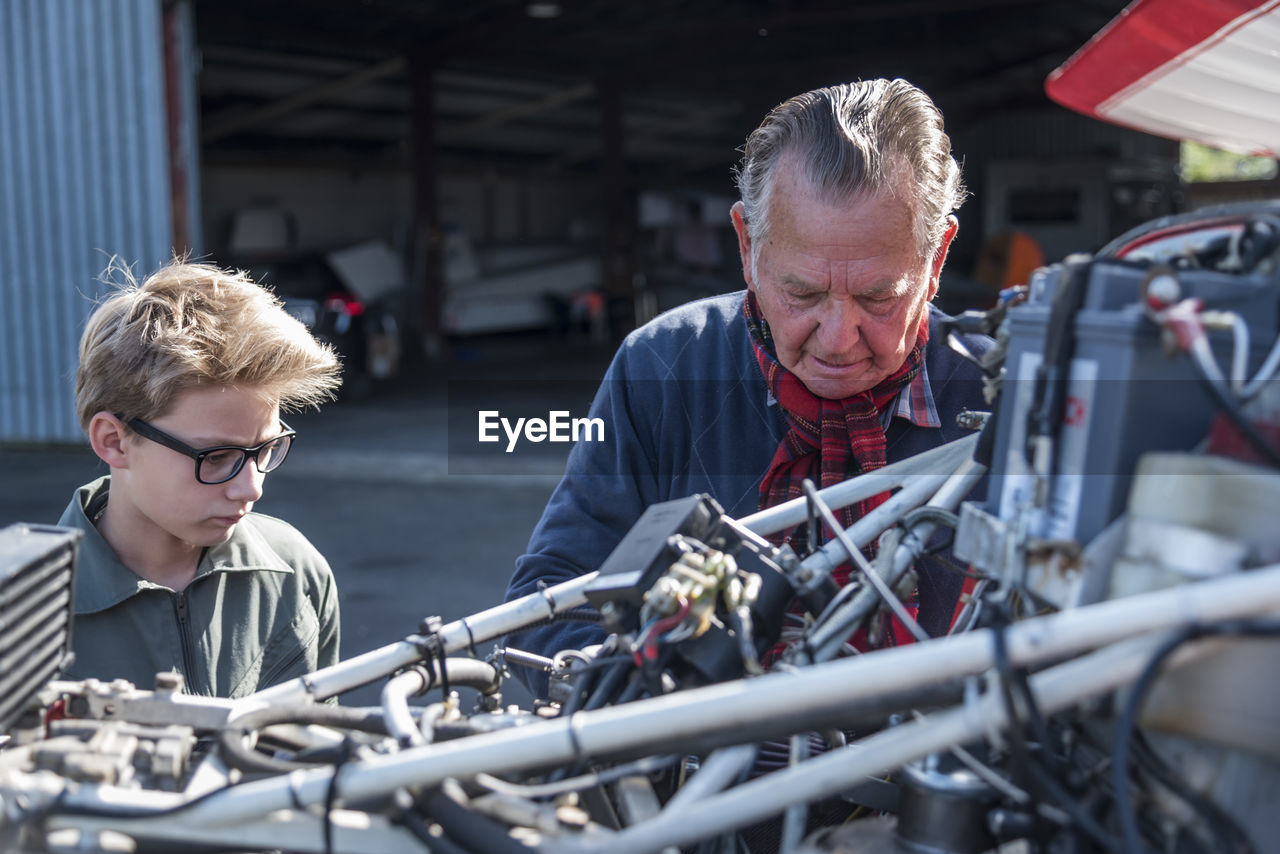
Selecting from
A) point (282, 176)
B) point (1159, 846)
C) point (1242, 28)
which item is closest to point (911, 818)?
point (1159, 846)

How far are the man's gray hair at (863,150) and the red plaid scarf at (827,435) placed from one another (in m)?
0.21

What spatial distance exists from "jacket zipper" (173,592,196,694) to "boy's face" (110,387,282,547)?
0.31 feet

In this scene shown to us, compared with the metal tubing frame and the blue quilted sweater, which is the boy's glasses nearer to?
the blue quilted sweater

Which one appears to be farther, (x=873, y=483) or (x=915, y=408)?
(x=915, y=408)

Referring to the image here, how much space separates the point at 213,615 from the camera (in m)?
1.78

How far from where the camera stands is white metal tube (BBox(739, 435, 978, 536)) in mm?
1218

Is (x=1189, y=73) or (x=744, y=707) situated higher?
(x=1189, y=73)

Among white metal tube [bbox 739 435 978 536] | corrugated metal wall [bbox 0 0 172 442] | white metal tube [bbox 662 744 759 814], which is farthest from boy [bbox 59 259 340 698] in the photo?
corrugated metal wall [bbox 0 0 172 442]

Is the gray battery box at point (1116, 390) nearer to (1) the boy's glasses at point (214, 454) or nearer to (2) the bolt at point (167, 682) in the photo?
(2) the bolt at point (167, 682)

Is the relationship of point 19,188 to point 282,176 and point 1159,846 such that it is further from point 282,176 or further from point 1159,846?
point 1159,846

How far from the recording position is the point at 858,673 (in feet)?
2.45

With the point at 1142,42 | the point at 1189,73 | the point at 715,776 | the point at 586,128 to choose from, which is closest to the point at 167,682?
the point at 715,776

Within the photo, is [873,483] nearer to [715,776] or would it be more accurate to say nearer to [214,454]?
[715,776]

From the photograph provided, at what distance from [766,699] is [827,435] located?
96cm
